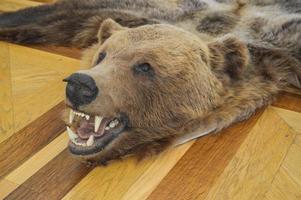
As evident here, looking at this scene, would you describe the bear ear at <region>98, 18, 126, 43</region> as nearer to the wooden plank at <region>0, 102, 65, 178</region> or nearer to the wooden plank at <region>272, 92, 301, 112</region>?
the wooden plank at <region>0, 102, 65, 178</region>

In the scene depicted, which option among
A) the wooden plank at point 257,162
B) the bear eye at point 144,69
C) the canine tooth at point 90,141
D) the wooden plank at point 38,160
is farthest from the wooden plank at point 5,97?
the wooden plank at point 257,162

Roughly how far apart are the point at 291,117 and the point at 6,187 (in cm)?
70

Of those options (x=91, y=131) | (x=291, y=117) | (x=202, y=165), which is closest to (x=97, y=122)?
(x=91, y=131)

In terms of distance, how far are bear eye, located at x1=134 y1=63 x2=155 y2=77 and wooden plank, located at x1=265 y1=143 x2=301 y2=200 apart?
1.13 ft

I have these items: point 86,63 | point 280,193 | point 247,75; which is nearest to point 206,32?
point 247,75

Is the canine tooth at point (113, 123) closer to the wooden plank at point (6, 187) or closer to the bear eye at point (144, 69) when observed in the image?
the bear eye at point (144, 69)

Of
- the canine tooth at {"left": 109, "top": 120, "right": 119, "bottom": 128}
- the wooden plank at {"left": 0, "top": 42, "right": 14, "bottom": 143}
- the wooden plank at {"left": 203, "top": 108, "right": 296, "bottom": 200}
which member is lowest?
the wooden plank at {"left": 0, "top": 42, "right": 14, "bottom": 143}

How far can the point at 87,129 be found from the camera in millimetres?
981

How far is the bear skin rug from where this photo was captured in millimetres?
966

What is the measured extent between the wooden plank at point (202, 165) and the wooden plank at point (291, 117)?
0.08m

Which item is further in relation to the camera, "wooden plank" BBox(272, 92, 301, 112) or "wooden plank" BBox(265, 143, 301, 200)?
"wooden plank" BBox(272, 92, 301, 112)

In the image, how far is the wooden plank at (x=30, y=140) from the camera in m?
0.99

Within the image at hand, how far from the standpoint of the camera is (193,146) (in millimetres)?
1067

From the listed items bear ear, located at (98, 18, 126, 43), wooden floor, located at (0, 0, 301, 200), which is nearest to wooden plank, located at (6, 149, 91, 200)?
wooden floor, located at (0, 0, 301, 200)
